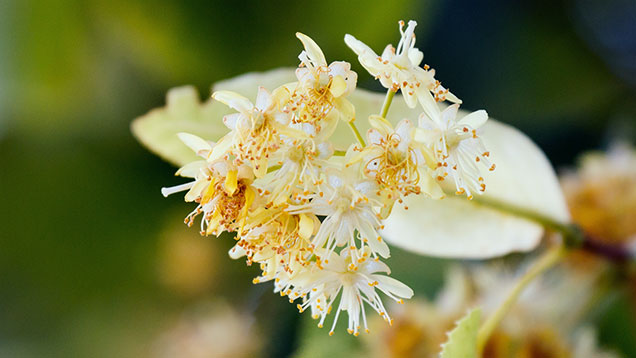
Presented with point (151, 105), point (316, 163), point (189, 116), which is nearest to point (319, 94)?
point (316, 163)

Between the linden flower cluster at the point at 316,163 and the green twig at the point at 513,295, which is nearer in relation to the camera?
the linden flower cluster at the point at 316,163

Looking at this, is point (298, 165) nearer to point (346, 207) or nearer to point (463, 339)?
point (346, 207)

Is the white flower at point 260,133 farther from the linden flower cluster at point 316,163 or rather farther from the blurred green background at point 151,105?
the blurred green background at point 151,105

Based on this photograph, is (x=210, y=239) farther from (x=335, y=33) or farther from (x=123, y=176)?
(x=335, y=33)

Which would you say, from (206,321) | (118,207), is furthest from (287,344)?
(118,207)

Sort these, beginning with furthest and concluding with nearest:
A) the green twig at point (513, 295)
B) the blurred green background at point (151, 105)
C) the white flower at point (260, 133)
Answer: the blurred green background at point (151, 105) → the green twig at point (513, 295) → the white flower at point (260, 133)

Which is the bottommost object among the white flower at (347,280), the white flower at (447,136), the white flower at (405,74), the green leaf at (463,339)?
the green leaf at (463,339)

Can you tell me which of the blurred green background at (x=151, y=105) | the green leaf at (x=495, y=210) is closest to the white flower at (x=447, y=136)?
the green leaf at (x=495, y=210)
